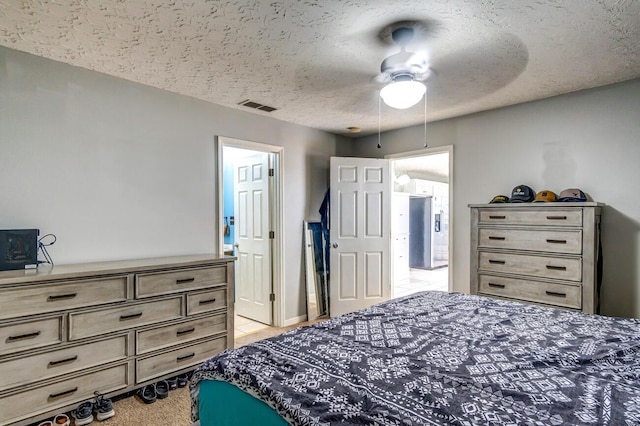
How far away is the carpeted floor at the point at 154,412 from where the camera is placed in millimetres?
2135

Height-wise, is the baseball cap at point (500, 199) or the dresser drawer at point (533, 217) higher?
the baseball cap at point (500, 199)

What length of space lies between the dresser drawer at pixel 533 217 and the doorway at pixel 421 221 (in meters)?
3.76

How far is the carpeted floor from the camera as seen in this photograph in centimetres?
213

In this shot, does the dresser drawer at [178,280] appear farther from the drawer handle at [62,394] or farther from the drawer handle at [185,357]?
the drawer handle at [62,394]

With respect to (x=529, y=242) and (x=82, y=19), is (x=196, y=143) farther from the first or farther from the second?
(x=529, y=242)

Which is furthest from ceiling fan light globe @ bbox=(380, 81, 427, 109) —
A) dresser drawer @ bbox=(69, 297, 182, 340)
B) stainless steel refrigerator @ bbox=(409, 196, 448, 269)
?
stainless steel refrigerator @ bbox=(409, 196, 448, 269)

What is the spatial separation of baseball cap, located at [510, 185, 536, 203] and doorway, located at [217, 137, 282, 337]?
8.00 ft

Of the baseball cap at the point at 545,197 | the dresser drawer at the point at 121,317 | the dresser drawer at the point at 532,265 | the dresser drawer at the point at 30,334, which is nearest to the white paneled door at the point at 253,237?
the dresser drawer at the point at 121,317

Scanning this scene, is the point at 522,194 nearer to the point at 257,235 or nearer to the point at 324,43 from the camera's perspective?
the point at 324,43

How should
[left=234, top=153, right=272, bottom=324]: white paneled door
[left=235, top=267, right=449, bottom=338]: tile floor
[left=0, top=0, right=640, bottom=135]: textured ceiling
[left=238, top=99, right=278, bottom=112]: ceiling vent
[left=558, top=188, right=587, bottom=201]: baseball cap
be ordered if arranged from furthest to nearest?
[left=234, top=153, right=272, bottom=324]: white paneled door → [left=235, top=267, right=449, bottom=338]: tile floor → [left=238, top=99, right=278, bottom=112]: ceiling vent → [left=558, top=188, right=587, bottom=201]: baseball cap → [left=0, top=0, right=640, bottom=135]: textured ceiling

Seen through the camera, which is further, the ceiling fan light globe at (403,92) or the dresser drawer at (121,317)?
the ceiling fan light globe at (403,92)

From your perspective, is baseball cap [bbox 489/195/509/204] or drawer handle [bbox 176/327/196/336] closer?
drawer handle [bbox 176/327/196/336]

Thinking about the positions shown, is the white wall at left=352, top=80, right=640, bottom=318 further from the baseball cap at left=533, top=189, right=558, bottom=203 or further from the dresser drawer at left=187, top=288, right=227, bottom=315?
the dresser drawer at left=187, top=288, right=227, bottom=315

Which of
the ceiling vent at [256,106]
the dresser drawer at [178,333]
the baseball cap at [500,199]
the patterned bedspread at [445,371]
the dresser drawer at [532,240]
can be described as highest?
the ceiling vent at [256,106]
